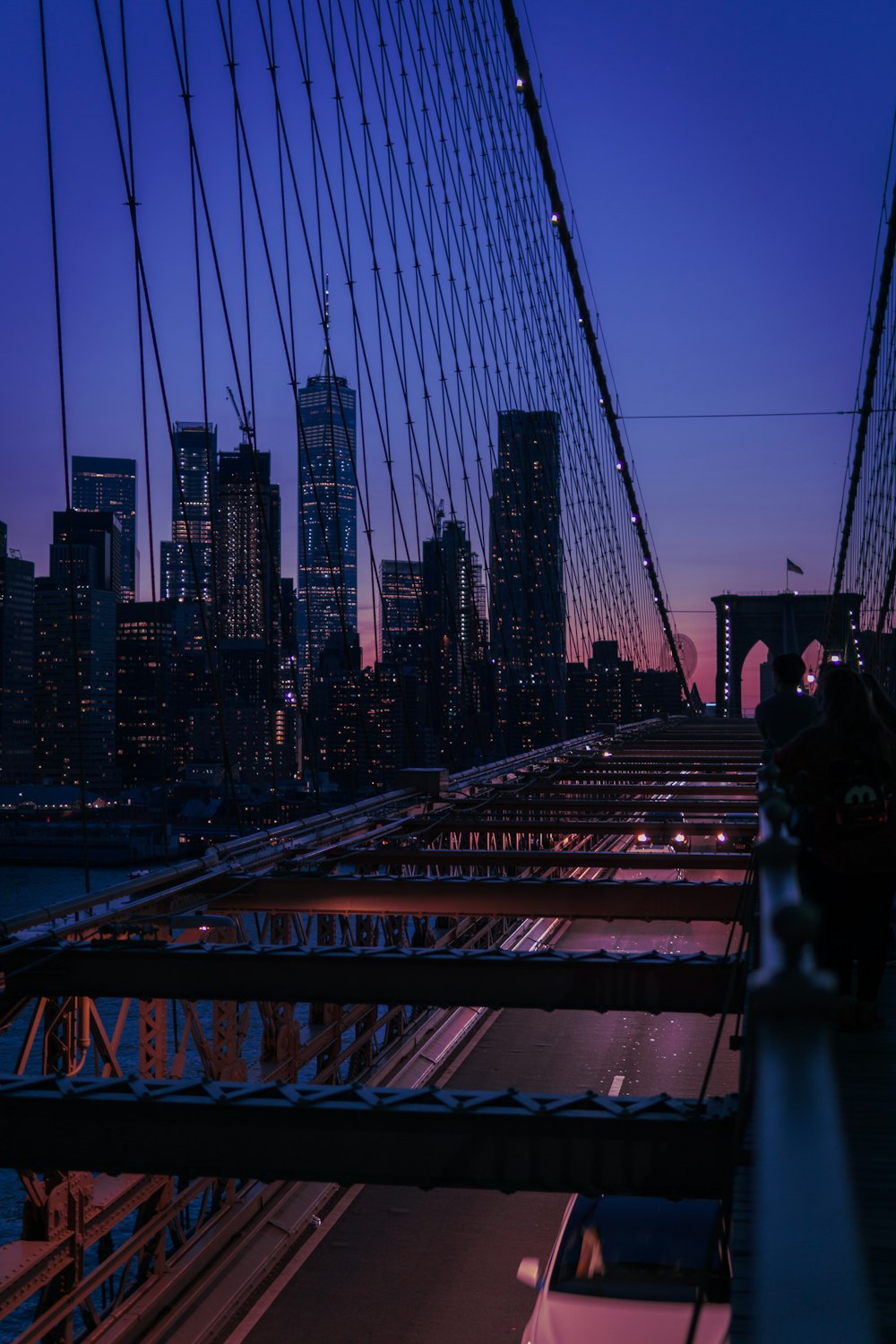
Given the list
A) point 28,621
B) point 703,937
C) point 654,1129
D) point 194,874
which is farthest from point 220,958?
point 28,621

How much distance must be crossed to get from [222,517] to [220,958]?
79022 millimetres

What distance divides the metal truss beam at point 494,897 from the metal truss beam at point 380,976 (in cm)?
191

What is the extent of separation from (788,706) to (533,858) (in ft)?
12.6

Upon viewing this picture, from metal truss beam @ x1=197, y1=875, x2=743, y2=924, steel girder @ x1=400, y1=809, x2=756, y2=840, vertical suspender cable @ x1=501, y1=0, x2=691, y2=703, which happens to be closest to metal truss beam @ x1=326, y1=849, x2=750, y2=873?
metal truss beam @ x1=197, y1=875, x2=743, y2=924

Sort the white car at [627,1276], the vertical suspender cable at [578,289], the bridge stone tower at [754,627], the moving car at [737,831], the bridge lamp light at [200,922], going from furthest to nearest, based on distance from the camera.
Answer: the bridge stone tower at [754,627] → the vertical suspender cable at [578,289] → the moving car at [737,831] → the bridge lamp light at [200,922] → the white car at [627,1276]

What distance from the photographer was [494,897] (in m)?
8.91

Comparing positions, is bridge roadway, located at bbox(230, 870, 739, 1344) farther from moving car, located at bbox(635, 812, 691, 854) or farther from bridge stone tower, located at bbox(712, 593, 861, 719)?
bridge stone tower, located at bbox(712, 593, 861, 719)

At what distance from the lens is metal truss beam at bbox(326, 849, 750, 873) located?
9.94 m

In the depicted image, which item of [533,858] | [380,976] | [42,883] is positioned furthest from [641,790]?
[42,883]

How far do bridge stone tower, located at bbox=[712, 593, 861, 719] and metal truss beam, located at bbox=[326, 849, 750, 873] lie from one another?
3042 inches

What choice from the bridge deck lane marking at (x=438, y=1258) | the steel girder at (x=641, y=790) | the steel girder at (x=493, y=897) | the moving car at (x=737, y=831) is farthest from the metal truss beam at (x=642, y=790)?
the steel girder at (x=493, y=897)

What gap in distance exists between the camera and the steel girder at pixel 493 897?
8586mm

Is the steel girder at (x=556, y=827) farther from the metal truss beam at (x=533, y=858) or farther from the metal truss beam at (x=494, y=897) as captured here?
the metal truss beam at (x=494, y=897)

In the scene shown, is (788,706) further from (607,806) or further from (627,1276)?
(607,806)
